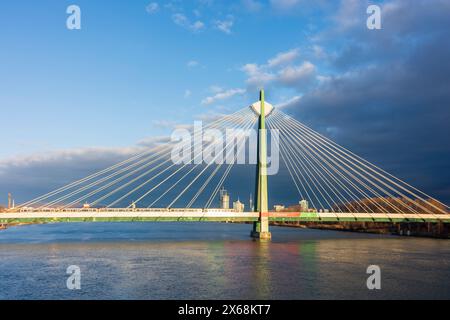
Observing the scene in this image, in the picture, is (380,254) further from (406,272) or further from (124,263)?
(124,263)

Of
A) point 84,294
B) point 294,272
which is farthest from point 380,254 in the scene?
point 84,294

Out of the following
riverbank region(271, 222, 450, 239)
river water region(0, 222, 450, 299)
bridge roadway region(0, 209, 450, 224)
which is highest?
bridge roadway region(0, 209, 450, 224)

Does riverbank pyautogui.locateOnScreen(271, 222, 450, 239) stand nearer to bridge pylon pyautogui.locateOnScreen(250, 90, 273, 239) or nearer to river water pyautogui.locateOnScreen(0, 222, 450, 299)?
bridge pylon pyautogui.locateOnScreen(250, 90, 273, 239)

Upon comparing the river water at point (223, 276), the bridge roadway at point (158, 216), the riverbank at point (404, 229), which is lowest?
the riverbank at point (404, 229)
